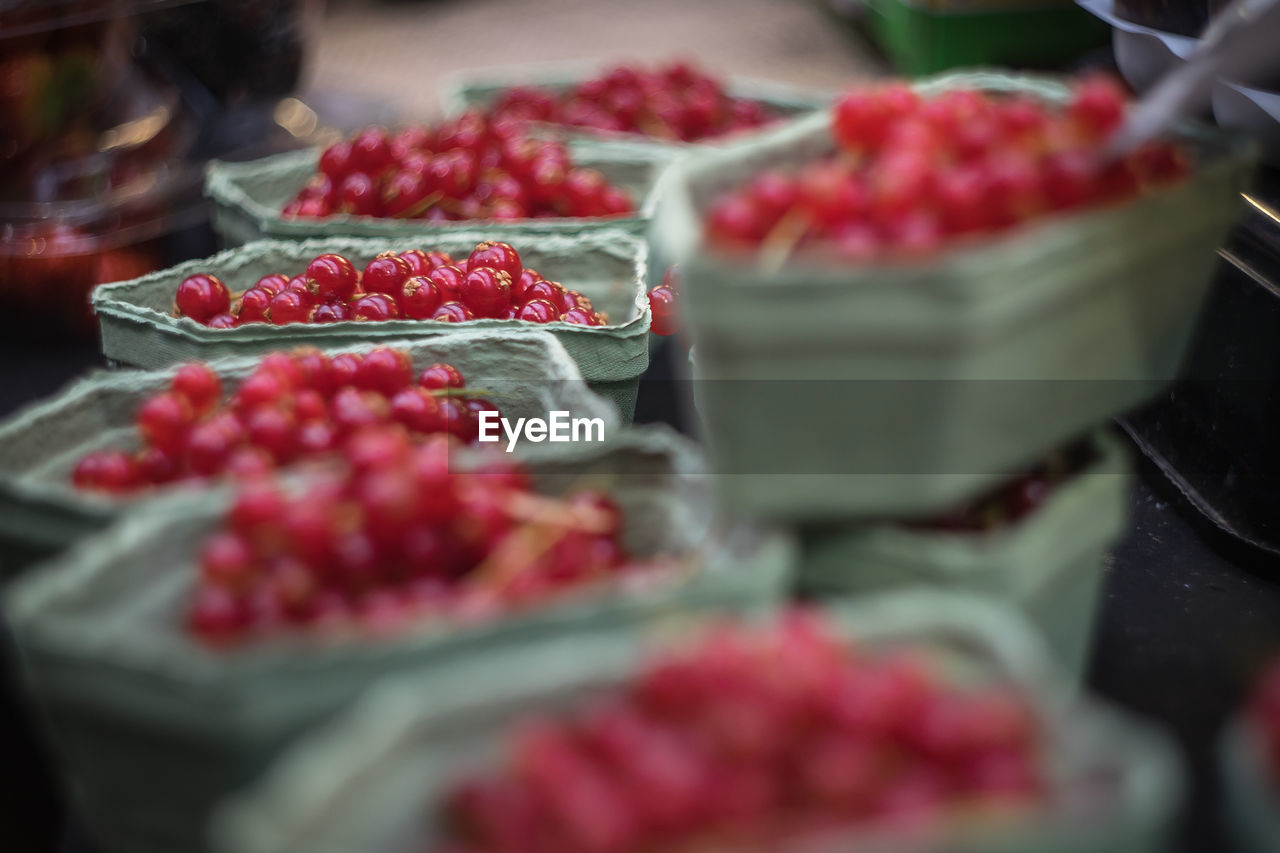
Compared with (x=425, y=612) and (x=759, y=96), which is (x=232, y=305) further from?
(x=759, y=96)

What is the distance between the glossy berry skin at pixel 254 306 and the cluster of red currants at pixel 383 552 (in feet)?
2.25

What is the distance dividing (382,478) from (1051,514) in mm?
565

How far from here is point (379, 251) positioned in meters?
1.77

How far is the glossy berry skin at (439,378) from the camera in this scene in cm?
134

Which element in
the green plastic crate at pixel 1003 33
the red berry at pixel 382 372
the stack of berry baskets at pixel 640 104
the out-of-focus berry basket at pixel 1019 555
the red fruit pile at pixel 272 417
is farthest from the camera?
the green plastic crate at pixel 1003 33

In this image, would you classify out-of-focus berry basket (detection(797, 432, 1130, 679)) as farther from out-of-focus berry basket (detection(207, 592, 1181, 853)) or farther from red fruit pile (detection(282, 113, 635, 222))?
red fruit pile (detection(282, 113, 635, 222))

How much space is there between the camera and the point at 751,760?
73 cm

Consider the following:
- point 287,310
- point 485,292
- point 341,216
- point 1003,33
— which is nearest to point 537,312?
point 485,292

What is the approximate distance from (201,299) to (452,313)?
0.35 metres

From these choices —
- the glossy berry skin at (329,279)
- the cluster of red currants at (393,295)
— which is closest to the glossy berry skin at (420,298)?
the cluster of red currants at (393,295)

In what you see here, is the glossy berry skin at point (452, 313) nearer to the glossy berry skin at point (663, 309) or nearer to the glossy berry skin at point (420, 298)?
the glossy berry skin at point (420, 298)

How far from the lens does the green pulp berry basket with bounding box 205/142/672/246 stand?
190 cm

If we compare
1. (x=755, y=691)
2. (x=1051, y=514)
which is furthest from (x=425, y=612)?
(x=1051, y=514)

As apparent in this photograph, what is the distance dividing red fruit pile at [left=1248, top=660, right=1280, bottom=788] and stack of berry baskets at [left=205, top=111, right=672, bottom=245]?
1322 mm
